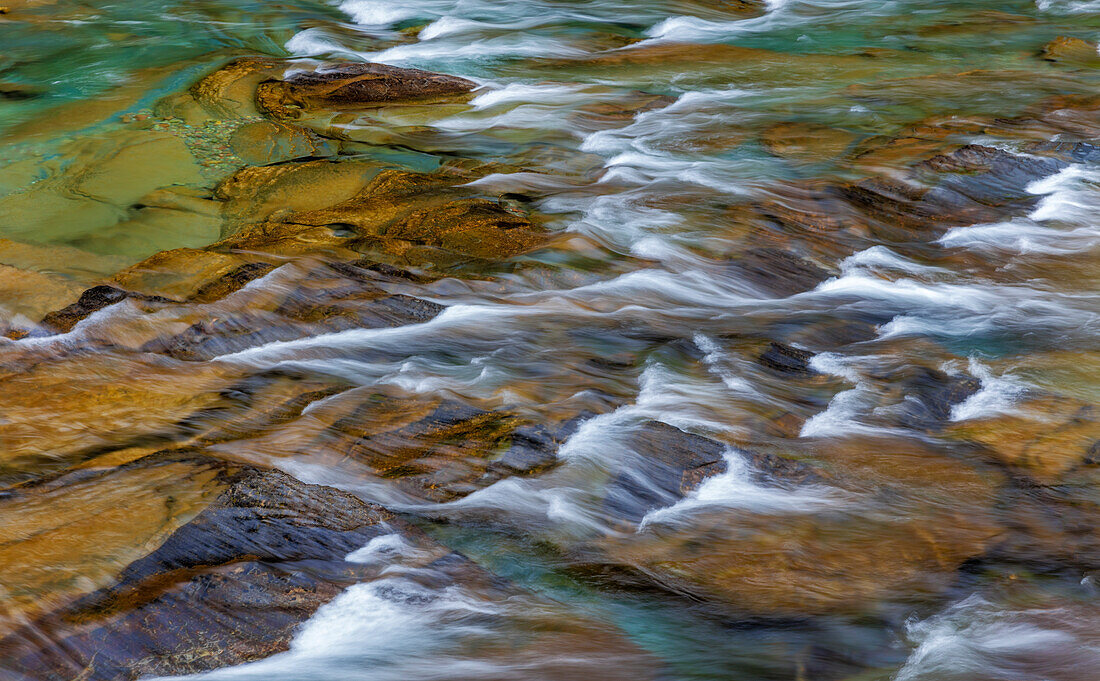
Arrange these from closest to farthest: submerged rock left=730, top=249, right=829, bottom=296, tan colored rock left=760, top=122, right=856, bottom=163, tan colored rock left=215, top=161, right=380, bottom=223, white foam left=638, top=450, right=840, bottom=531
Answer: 1. white foam left=638, top=450, right=840, bottom=531
2. submerged rock left=730, top=249, right=829, bottom=296
3. tan colored rock left=215, top=161, right=380, bottom=223
4. tan colored rock left=760, top=122, right=856, bottom=163

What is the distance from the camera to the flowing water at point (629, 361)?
11.3 ft

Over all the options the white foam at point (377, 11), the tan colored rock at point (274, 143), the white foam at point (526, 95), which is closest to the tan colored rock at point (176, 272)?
the tan colored rock at point (274, 143)

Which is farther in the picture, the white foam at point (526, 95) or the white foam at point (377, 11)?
the white foam at point (377, 11)

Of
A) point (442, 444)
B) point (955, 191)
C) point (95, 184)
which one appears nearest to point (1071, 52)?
point (955, 191)

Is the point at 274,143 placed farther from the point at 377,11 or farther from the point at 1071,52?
the point at 1071,52

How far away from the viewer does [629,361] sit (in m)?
5.36

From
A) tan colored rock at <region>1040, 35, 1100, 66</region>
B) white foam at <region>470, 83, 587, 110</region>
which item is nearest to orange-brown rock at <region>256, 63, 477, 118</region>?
white foam at <region>470, 83, 587, 110</region>

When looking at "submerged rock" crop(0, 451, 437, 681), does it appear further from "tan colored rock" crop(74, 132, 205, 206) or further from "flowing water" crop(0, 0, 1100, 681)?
"tan colored rock" crop(74, 132, 205, 206)

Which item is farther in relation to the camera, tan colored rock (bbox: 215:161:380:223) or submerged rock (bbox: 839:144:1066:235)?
submerged rock (bbox: 839:144:1066:235)

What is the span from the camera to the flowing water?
3457mm

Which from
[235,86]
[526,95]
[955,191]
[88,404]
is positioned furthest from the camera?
[526,95]

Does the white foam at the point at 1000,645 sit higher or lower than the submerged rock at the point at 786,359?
lower

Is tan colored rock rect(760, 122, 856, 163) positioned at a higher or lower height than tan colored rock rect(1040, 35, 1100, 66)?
lower

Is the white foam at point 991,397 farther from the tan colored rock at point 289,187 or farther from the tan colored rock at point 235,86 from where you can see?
the tan colored rock at point 235,86
